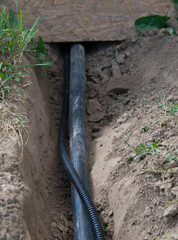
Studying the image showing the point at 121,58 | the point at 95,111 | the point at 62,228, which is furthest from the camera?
the point at 121,58

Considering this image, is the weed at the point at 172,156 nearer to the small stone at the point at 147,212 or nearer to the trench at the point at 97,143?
the trench at the point at 97,143

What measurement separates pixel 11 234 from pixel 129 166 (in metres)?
0.89

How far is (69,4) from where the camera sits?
10.5ft

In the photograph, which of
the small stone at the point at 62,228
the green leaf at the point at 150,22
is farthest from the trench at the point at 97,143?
the green leaf at the point at 150,22

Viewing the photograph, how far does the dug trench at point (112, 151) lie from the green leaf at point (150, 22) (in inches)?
4.3

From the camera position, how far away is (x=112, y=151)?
2275mm

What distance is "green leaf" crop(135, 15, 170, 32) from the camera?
3.19 m

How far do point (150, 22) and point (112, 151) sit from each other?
170cm

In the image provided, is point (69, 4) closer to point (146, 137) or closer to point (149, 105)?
point (149, 105)

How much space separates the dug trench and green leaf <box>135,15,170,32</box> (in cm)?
11

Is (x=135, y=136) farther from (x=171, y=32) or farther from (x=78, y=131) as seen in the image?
(x=171, y=32)

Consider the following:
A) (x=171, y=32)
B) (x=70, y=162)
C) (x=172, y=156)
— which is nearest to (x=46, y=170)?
(x=70, y=162)

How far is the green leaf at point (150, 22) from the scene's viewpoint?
319 centimetres

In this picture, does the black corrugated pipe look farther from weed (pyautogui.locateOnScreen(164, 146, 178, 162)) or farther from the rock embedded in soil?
weed (pyautogui.locateOnScreen(164, 146, 178, 162))
